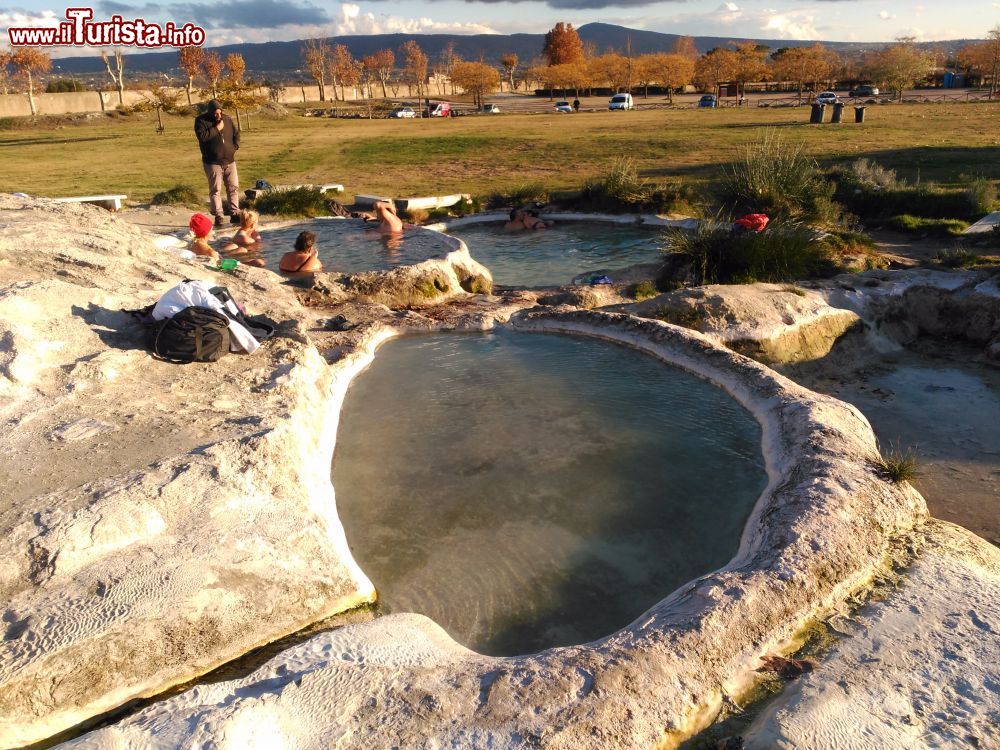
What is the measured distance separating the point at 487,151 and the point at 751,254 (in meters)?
17.0

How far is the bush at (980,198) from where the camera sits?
12.4m

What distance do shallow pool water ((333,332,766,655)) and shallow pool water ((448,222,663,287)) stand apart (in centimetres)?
429

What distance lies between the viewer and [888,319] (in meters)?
8.17

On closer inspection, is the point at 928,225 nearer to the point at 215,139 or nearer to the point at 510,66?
the point at 215,139

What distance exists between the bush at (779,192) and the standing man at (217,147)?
775 centimetres

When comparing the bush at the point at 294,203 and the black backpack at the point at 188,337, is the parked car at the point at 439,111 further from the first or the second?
the black backpack at the point at 188,337

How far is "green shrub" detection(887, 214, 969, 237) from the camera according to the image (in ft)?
38.6

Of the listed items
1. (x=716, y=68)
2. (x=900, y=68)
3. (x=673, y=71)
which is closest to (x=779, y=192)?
A: (x=900, y=68)

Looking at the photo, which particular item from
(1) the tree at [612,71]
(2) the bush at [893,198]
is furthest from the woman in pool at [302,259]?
(1) the tree at [612,71]

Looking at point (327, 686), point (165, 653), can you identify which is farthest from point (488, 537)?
point (165, 653)

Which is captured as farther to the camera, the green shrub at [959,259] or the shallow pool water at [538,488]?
the green shrub at [959,259]

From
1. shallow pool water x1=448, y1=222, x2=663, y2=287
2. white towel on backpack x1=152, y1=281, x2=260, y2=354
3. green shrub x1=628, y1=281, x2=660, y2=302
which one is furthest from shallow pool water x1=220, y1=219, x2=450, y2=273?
white towel on backpack x1=152, y1=281, x2=260, y2=354

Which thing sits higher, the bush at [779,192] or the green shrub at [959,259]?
the bush at [779,192]

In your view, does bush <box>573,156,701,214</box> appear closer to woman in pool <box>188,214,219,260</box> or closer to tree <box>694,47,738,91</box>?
woman in pool <box>188,214,219,260</box>
